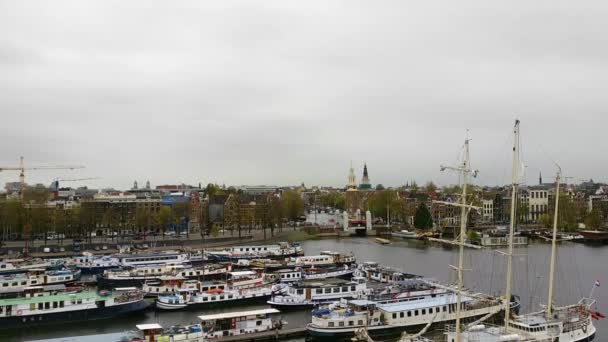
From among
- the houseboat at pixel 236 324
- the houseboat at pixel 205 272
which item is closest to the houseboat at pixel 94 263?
the houseboat at pixel 205 272

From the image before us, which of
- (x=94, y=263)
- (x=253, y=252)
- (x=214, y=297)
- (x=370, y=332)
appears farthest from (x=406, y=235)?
(x=370, y=332)

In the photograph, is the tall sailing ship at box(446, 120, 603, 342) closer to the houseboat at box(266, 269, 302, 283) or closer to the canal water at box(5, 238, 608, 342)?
the canal water at box(5, 238, 608, 342)

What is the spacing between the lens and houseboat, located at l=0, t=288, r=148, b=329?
3119cm

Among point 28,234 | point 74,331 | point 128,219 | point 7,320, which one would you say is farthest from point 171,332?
point 128,219

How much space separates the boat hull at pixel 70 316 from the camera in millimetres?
31172

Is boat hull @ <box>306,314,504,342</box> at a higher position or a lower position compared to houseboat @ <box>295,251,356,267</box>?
lower

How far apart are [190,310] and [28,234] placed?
44.8 metres

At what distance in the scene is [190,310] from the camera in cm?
3509

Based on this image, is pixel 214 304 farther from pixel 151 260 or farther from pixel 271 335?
pixel 151 260

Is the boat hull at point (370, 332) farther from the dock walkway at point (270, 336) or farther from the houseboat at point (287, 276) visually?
the houseboat at point (287, 276)

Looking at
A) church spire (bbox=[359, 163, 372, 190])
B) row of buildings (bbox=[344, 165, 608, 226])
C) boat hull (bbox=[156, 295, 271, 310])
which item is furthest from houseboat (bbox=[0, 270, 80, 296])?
church spire (bbox=[359, 163, 372, 190])

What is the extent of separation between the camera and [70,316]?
3225cm

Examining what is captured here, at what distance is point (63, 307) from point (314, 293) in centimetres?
1425

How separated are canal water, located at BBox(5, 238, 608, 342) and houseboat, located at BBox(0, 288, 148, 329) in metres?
0.53
